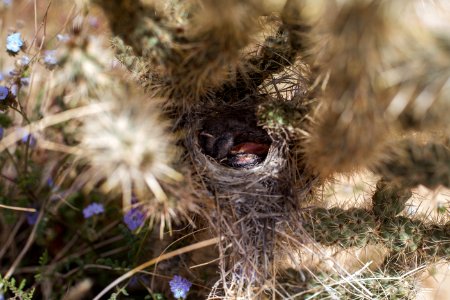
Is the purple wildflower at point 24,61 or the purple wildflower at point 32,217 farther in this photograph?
the purple wildflower at point 32,217

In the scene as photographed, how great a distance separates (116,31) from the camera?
99cm

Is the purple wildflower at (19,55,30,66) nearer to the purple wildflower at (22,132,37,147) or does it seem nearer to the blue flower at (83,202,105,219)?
the purple wildflower at (22,132,37,147)

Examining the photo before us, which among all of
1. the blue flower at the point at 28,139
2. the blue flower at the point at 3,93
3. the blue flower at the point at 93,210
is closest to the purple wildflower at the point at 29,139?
the blue flower at the point at 28,139

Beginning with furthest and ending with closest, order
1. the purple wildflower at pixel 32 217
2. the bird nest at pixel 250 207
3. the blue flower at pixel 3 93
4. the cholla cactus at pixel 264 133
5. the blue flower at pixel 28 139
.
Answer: the purple wildflower at pixel 32 217 → the blue flower at pixel 28 139 → the blue flower at pixel 3 93 → the bird nest at pixel 250 207 → the cholla cactus at pixel 264 133

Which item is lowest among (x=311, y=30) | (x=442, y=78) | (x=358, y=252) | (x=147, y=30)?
(x=358, y=252)

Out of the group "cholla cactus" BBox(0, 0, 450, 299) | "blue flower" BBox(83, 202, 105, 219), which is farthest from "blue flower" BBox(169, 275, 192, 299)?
"blue flower" BBox(83, 202, 105, 219)

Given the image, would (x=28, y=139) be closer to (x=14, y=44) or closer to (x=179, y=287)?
(x=14, y=44)

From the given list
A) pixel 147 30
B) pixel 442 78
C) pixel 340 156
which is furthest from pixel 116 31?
pixel 442 78

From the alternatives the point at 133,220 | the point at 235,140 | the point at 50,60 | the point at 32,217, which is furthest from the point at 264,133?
the point at 32,217

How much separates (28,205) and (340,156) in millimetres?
1010

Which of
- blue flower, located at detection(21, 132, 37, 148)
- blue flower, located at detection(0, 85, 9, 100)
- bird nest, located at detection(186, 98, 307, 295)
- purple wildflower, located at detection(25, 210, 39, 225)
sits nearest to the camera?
bird nest, located at detection(186, 98, 307, 295)

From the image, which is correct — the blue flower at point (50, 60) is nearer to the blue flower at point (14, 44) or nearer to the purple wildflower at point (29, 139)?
the blue flower at point (14, 44)

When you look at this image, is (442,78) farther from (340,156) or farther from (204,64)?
(204,64)

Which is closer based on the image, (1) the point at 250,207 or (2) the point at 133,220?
(1) the point at 250,207
